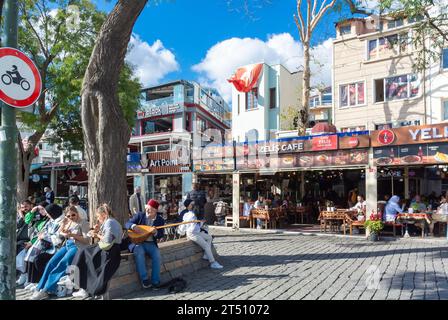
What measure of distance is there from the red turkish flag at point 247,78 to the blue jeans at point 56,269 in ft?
71.5

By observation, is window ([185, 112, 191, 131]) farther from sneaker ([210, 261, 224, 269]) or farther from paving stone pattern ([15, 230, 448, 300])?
sneaker ([210, 261, 224, 269])

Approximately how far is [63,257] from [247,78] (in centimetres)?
2211

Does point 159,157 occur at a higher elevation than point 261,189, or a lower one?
higher

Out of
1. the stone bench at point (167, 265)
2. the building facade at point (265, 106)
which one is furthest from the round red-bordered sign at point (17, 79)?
the building facade at point (265, 106)

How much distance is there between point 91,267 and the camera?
5.58m

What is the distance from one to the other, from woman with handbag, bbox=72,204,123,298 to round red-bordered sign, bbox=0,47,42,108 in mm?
2650

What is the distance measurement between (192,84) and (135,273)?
29503 millimetres

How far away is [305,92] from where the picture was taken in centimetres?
1923

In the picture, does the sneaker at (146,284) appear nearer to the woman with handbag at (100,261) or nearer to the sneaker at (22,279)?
the woman with handbag at (100,261)

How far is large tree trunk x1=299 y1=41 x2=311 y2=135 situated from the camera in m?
18.7

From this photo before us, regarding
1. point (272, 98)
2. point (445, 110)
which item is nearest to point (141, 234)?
point (445, 110)

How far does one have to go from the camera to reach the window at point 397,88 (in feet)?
61.6

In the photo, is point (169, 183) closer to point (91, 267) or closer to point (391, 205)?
point (391, 205)
